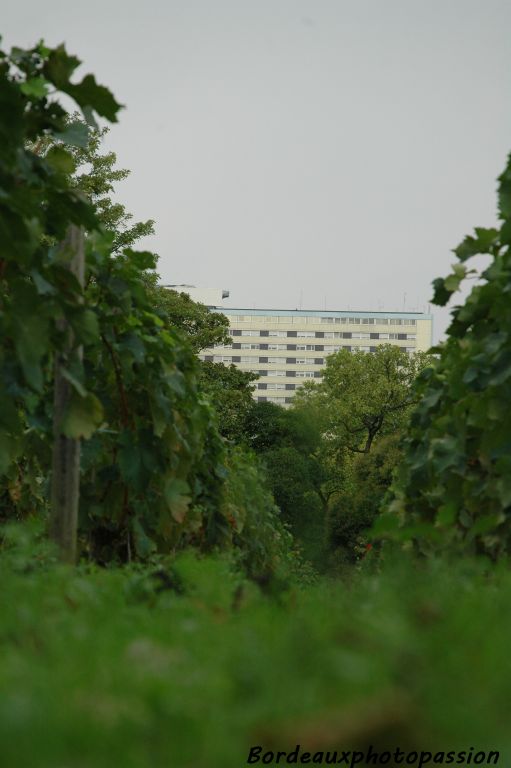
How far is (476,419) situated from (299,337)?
130150mm

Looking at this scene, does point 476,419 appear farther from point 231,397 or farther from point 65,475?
point 231,397

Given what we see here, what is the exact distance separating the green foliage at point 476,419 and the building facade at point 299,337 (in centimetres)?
12633

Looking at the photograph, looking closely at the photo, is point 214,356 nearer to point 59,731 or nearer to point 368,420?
point 368,420

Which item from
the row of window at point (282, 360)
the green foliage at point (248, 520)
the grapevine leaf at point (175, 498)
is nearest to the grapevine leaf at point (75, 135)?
the grapevine leaf at point (175, 498)

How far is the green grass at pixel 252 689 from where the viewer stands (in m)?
1.36

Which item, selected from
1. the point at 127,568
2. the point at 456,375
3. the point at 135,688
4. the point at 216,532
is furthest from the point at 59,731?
the point at 216,532

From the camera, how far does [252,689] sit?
1.58m

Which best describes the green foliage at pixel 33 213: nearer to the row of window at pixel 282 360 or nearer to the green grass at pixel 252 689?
the green grass at pixel 252 689

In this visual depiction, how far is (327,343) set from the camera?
135 metres

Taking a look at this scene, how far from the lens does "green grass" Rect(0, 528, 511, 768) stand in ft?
4.45

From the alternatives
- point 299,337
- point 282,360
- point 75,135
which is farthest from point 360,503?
point 299,337

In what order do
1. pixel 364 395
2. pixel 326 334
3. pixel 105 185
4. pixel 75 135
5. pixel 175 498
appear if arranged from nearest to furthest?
pixel 75 135
pixel 175 498
pixel 105 185
pixel 364 395
pixel 326 334

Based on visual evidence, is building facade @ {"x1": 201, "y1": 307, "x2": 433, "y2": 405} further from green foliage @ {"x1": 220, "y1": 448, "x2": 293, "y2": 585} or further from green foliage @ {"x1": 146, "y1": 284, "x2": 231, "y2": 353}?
green foliage @ {"x1": 220, "y1": 448, "x2": 293, "y2": 585}

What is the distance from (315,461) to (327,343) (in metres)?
92.6
